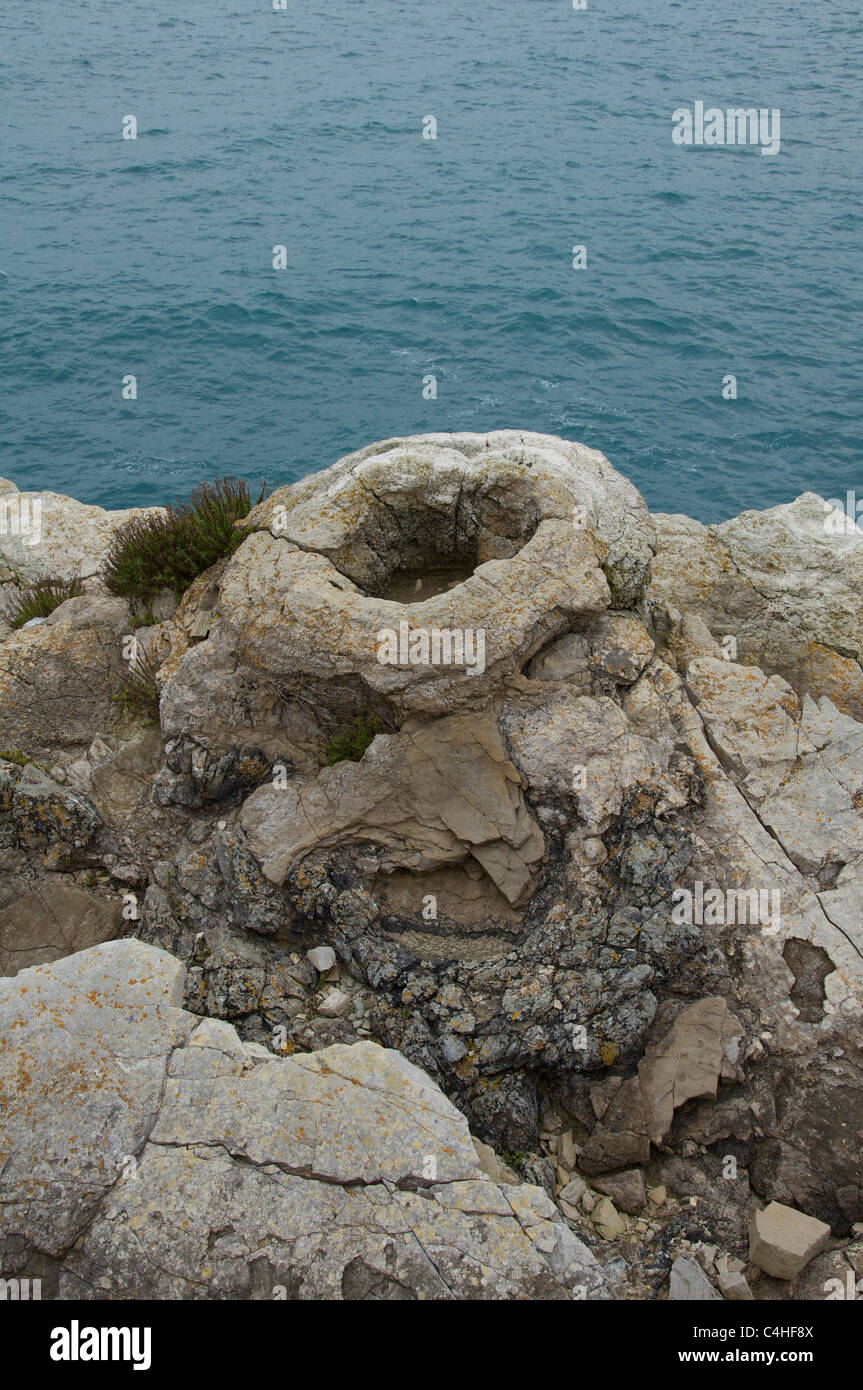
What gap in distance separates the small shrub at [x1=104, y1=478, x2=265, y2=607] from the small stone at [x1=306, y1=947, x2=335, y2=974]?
6.38 metres

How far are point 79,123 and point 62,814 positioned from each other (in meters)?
56.6

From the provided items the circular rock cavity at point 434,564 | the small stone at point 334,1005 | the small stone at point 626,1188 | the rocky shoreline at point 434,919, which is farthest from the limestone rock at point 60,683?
the small stone at point 626,1188

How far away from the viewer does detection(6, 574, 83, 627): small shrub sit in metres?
16.6

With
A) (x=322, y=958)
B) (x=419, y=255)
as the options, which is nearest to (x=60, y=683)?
(x=322, y=958)

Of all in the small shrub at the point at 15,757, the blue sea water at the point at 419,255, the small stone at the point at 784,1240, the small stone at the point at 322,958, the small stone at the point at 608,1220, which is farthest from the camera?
the blue sea water at the point at 419,255

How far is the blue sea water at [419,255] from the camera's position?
35.0 m

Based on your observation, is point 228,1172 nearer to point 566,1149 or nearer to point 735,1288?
point 566,1149

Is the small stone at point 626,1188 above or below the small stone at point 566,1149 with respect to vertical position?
below

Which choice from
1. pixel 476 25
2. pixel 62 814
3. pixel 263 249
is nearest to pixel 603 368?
pixel 263 249

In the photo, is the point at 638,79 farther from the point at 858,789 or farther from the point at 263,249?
the point at 858,789

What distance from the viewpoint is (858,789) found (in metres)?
13.6

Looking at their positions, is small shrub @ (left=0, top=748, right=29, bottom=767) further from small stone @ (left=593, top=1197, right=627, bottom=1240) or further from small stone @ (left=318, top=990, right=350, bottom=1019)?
small stone @ (left=593, top=1197, right=627, bottom=1240)

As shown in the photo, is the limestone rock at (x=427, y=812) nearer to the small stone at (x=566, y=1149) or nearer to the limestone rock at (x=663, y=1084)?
the limestone rock at (x=663, y=1084)

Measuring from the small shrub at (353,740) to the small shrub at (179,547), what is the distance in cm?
399
